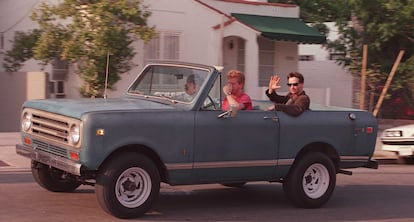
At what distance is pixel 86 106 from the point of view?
7734 mm

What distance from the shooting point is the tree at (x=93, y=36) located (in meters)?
16.6

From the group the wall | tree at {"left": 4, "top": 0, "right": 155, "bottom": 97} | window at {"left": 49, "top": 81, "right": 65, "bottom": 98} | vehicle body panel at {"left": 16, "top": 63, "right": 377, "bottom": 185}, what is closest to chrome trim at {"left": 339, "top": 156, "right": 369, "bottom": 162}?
vehicle body panel at {"left": 16, "top": 63, "right": 377, "bottom": 185}

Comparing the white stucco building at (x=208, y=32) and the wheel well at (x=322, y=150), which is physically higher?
the white stucco building at (x=208, y=32)

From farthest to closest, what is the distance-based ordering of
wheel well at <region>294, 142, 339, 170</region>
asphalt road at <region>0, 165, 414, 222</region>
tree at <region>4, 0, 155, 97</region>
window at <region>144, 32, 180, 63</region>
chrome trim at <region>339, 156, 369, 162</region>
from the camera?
window at <region>144, 32, 180, 63</region> < tree at <region>4, 0, 155, 97</region> < chrome trim at <region>339, 156, 369, 162</region> < wheel well at <region>294, 142, 339, 170</region> < asphalt road at <region>0, 165, 414, 222</region>

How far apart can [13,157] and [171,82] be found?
17.5ft

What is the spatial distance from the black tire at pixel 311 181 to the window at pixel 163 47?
11.3m

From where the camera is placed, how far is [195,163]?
7980mm

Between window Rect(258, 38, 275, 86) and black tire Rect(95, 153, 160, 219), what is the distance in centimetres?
1632

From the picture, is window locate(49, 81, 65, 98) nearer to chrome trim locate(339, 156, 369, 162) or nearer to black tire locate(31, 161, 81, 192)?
black tire locate(31, 161, 81, 192)

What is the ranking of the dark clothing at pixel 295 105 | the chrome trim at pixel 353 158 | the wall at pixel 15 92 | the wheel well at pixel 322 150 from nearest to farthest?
1. the dark clothing at pixel 295 105
2. the wheel well at pixel 322 150
3. the chrome trim at pixel 353 158
4. the wall at pixel 15 92

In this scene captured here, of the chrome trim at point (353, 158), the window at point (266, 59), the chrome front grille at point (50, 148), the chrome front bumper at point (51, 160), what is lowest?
the chrome trim at point (353, 158)

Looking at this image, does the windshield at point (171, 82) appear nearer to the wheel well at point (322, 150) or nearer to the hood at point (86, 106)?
the hood at point (86, 106)

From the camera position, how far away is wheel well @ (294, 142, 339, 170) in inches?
351

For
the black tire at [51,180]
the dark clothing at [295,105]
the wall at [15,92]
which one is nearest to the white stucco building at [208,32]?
the wall at [15,92]
